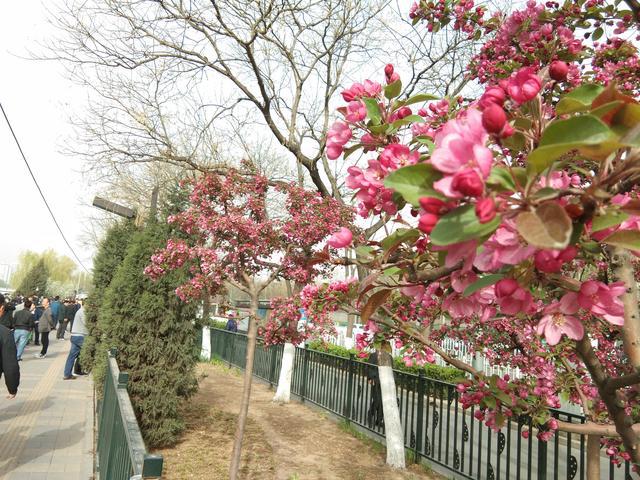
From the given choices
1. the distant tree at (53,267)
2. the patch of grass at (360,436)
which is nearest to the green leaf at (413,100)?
the patch of grass at (360,436)

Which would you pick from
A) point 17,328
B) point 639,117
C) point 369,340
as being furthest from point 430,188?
point 17,328

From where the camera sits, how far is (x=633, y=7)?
2865mm

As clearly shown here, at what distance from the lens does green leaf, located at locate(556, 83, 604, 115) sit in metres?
0.98

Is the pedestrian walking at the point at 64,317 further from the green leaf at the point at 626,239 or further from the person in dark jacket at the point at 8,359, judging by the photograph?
the green leaf at the point at 626,239

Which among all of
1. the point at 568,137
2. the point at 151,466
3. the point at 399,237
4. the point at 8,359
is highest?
the point at 568,137

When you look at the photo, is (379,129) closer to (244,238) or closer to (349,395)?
(244,238)

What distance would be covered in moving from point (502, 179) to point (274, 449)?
6.52 metres

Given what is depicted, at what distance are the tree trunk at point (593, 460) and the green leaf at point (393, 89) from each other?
7.17 ft

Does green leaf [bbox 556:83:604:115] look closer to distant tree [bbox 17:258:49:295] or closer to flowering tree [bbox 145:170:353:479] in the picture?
flowering tree [bbox 145:170:353:479]

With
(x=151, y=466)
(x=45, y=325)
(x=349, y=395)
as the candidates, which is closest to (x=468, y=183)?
Result: (x=151, y=466)

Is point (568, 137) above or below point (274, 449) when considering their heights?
above

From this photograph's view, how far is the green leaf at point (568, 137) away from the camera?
0.69 meters

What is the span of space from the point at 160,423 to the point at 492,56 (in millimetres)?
5349

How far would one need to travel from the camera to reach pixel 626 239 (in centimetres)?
84
